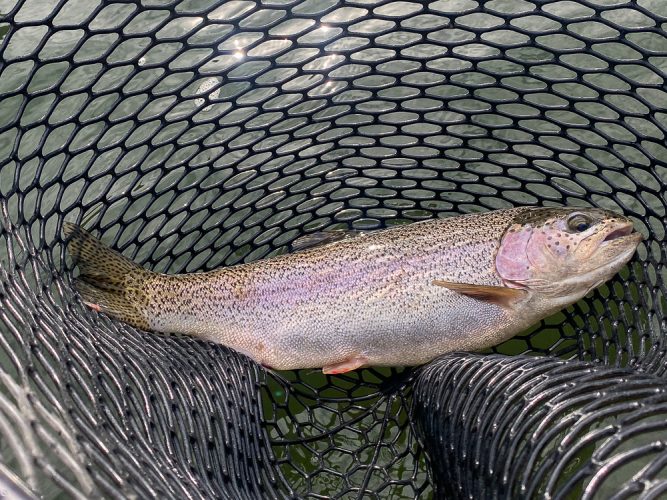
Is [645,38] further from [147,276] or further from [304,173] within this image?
[147,276]

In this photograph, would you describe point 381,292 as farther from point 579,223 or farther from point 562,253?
point 579,223

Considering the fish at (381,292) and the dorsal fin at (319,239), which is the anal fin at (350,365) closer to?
the fish at (381,292)

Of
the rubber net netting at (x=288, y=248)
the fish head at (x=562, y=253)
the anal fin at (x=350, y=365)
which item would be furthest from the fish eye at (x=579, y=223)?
the anal fin at (x=350, y=365)

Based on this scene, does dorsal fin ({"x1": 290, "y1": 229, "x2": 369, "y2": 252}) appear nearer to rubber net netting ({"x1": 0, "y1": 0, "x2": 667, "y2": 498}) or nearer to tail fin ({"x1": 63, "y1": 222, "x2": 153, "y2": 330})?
rubber net netting ({"x1": 0, "y1": 0, "x2": 667, "y2": 498})

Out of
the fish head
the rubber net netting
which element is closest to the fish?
the fish head

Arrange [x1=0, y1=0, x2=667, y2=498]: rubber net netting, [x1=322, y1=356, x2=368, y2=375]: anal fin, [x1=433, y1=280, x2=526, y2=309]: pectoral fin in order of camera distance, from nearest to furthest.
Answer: [x1=0, y1=0, x2=667, y2=498]: rubber net netting
[x1=433, y1=280, x2=526, y2=309]: pectoral fin
[x1=322, y1=356, x2=368, y2=375]: anal fin

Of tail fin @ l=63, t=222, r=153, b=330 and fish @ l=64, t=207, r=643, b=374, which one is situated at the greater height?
tail fin @ l=63, t=222, r=153, b=330

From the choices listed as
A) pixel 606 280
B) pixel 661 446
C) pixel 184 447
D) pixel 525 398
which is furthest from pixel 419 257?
pixel 661 446

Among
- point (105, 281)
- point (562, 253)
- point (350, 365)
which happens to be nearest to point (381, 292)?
point (350, 365)
